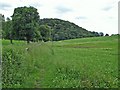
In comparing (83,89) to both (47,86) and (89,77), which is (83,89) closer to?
Answer: (47,86)

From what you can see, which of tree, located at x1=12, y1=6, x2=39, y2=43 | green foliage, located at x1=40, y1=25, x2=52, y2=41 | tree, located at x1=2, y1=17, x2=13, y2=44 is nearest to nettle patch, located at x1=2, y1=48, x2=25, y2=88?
tree, located at x1=12, y1=6, x2=39, y2=43

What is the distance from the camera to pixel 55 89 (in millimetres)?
15672

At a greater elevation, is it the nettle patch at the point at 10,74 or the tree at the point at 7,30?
the tree at the point at 7,30

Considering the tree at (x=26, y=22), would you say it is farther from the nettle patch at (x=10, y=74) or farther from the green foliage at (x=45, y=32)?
the nettle patch at (x=10, y=74)

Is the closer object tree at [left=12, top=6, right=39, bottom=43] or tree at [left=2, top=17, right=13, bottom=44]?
tree at [left=12, top=6, right=39, bottom=43]

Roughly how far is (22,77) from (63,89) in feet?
13.6

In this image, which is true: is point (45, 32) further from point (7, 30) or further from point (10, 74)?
point (10, 74)

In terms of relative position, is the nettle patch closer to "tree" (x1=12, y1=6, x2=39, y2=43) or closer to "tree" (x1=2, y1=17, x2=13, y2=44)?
"tree" (x1=12, y1=6, x2=39, y2=43)

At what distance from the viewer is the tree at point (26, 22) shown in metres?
94.1

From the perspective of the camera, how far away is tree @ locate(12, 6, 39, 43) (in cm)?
9406

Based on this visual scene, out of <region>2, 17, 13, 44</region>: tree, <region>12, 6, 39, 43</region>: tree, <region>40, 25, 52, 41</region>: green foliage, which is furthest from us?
<region>40, 25, 52, 41</region>: green foliage

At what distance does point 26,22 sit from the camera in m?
96.2

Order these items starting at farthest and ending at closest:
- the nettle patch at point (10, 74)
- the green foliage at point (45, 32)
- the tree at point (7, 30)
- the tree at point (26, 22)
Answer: the green foliage at point (45, 32) → the tree at point (7, 30) → the tree at point (26, 22) → the nettle patch at point (10, 74)

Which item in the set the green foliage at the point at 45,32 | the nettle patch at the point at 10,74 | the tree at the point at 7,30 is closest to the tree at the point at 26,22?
the tree at the point at 7,30
